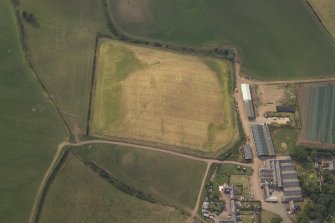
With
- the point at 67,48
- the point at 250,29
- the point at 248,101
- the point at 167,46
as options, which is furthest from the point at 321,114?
the point at 67,48

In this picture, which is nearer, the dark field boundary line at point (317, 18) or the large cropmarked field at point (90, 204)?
the large cropmarked field at point (90, 204)

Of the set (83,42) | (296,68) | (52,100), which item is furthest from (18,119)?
(296,68)

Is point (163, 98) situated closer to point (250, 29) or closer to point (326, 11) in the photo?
point (250, 29)

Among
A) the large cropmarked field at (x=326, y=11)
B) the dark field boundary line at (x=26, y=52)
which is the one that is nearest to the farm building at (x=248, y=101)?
the large cropmarked field at (x=326, y=11)

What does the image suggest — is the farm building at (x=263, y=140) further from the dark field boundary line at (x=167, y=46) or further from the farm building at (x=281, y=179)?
the dark field boundary line at (x=167, y=46)

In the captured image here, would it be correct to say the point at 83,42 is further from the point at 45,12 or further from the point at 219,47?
the point at 219,47

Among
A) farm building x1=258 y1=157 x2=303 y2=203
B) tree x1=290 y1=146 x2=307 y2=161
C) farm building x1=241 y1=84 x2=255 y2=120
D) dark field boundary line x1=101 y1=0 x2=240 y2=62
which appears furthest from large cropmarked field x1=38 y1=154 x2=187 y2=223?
dark field boundary line x1=101 y1=0 x2=240 y2=62
